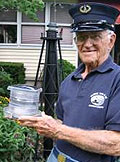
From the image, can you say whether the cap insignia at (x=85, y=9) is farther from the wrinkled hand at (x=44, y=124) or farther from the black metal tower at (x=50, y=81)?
the black metal tower at (x=50, y=81)

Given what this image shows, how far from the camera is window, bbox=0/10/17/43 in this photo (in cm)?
1235

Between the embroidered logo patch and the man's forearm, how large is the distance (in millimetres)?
137

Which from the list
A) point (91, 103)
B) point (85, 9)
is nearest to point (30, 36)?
point (85, 9)

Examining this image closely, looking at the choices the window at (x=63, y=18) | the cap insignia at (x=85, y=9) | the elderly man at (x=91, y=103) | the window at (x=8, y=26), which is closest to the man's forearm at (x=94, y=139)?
the elderly man at (x=91, y=103)

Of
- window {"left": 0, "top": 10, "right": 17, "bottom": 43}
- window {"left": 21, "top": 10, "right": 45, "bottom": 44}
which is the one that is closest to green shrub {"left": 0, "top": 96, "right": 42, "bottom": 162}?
window {"left": 21, "top": 10, "right": 45, "bottom": 44}

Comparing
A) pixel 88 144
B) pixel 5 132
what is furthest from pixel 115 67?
pixel 5 132

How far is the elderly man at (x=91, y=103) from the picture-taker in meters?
2.01

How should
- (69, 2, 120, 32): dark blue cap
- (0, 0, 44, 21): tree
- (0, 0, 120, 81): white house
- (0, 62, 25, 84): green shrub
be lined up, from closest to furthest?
(69, 2, 120, 32): dark blue cap < (0, 0, 44, 21): tree < (0, 62, 25, 84): green shrub < (0, 0, 120, 81): white house

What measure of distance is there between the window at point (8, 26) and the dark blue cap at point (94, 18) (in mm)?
10321

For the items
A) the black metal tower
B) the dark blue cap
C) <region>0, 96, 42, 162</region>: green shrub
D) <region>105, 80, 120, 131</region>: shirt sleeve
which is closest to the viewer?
<region>105, 80, 120, 131</region>: shirt sleeve

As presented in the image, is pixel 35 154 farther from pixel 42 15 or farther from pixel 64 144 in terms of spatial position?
pixel 42 15

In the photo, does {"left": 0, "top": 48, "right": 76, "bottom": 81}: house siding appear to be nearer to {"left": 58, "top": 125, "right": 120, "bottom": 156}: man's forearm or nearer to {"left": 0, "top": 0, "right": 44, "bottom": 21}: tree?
{"left": 0, "top": 0, "right": 44, "bottom": 21}: tree

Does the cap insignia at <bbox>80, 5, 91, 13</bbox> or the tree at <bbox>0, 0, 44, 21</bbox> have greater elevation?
the tree at <bbox>0, 0, 44, 21</bbox>

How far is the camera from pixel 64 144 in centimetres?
227
